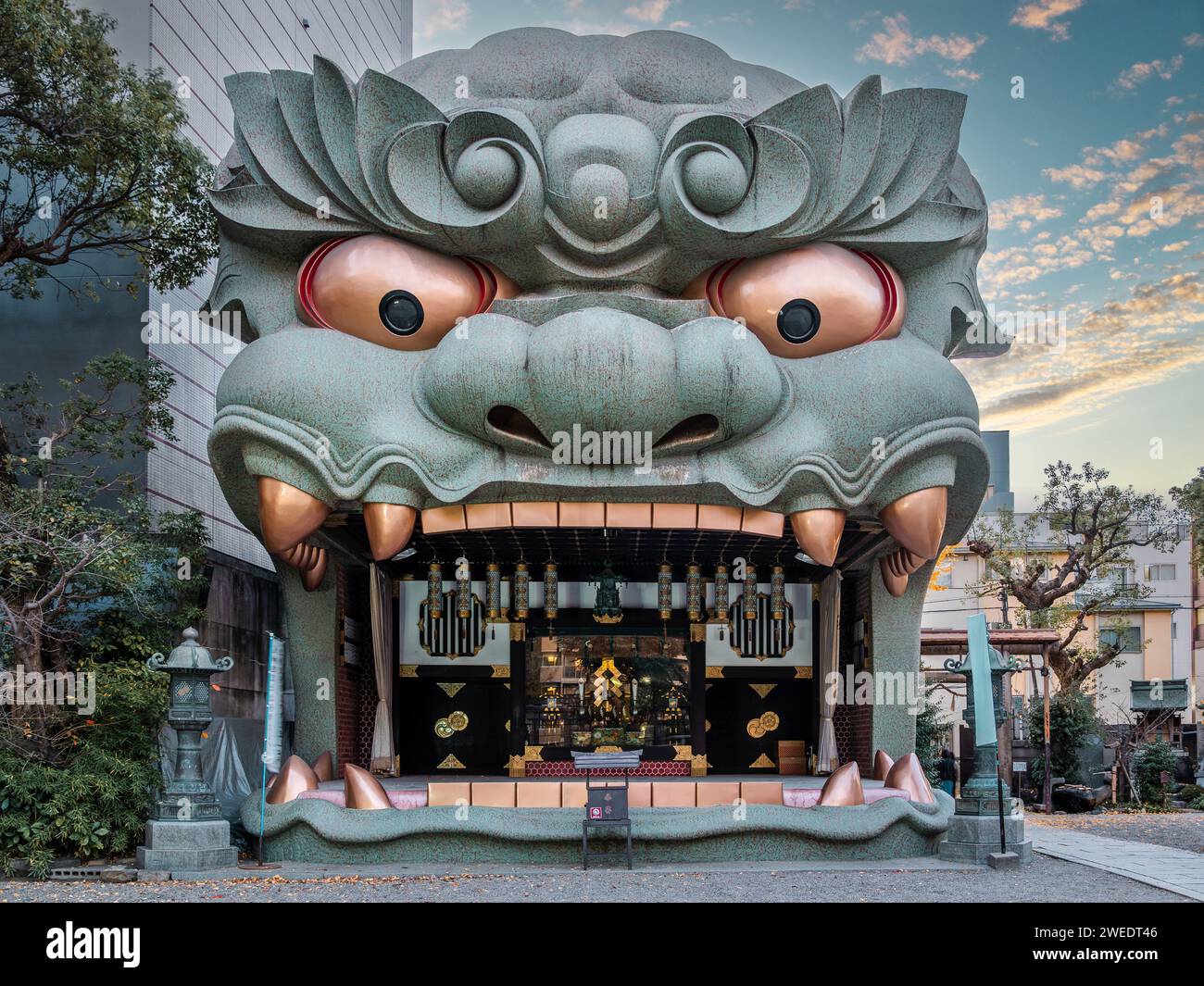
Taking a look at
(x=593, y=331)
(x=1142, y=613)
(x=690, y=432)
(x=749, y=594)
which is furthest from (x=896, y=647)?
(x=1142, y=613)

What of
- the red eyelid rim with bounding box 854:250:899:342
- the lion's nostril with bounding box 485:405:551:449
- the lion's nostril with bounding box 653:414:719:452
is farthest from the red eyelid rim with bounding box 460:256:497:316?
the red eyelid rim with bounding box 854:250:899:342

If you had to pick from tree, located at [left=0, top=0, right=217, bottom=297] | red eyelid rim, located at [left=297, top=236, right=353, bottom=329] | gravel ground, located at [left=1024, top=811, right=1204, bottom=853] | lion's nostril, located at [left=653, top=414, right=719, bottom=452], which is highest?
tree, located at [left=0, top=0, right=217, bottom=297]

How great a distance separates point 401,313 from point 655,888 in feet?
20.8

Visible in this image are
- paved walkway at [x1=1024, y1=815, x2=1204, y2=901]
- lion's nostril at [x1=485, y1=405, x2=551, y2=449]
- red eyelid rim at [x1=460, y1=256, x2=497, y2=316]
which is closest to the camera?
paved walkway at [x1=1024, y1=815, x2=1204, y2=901]

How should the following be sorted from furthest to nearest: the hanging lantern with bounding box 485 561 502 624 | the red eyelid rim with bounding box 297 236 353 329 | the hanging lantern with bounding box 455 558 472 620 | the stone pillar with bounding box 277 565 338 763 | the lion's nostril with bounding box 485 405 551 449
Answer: the hanging lantern with bounding box 485 561 502 624 < the stone pillar with bounding box 277 565 338 763 < the hanging lantern with bounding box 455 558 472 620 < the red eyelid rim with bounding box 297 236 353 329 < the lion's nostril with bounding box 485 405 551 449

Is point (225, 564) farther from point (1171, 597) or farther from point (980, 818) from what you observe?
point (1171, 597)

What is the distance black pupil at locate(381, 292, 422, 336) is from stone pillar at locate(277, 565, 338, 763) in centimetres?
357


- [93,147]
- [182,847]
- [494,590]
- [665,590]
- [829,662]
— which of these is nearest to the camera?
[182,847]

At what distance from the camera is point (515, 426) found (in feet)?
40.9

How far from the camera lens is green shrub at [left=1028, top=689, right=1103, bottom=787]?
76.1 feet

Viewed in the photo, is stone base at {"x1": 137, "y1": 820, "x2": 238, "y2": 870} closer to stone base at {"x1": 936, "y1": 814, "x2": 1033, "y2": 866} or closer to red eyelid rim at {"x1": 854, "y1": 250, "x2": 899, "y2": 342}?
stone base at {"x1": 936, "y1": 814, "x2": 1033, "y2": 866}

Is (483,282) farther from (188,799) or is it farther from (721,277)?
(188,799)

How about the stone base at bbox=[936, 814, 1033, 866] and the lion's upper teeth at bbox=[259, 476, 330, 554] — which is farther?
the stone base at bbox=[936, 814, 1033, 866]

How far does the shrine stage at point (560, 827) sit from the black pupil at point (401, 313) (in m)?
4.90
